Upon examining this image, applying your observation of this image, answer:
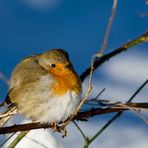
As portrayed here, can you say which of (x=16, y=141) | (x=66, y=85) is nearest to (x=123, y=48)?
(x=16, y=141)

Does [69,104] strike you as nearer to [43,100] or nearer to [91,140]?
[43,100]

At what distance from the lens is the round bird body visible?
7.95 ft

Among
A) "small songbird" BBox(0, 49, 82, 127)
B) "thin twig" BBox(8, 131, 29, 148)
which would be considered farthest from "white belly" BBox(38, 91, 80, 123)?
"thin twig" BBox(8, 131, 29, 148)

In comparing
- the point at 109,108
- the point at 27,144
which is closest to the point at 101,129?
the point at 109,108

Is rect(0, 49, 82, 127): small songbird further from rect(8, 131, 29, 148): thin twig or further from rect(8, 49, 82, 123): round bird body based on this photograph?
rect(8, 131, 29, 148): thin twig

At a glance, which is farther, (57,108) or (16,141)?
(57,108)

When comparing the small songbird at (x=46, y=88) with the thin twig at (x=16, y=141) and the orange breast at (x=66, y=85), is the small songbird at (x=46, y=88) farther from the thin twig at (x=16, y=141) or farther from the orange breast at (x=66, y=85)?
the thin twig at (x=16, y=141)

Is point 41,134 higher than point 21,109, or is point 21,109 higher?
point 21,109

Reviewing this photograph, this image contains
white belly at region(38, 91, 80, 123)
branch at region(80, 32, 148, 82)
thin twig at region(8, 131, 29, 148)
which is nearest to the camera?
branch at region(80, 32, 148, 82)

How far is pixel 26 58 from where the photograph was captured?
2691 mm

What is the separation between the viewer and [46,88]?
2479 mm

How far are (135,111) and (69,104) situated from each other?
0.97 metres

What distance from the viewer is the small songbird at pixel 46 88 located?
242 cm

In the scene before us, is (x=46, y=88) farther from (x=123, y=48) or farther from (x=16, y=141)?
(x=123, y=48)
